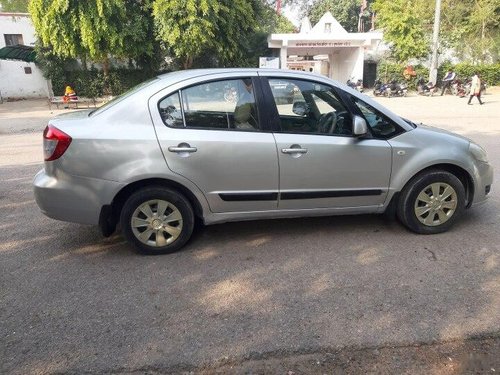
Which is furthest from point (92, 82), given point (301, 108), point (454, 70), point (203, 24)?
point (301, 108)

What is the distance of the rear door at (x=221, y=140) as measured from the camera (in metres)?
3.80

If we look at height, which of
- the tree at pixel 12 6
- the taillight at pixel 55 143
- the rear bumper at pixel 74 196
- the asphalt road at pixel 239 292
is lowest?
the asphalt road at pixel 239 292

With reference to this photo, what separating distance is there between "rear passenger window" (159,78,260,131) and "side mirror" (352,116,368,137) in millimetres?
878

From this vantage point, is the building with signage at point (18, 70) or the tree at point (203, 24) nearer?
the tree at point (203, 24)

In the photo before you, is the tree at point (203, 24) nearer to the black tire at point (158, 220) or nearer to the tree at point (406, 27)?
the tree at point (406, 27)

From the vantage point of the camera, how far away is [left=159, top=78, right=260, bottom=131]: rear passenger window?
12.7 ft

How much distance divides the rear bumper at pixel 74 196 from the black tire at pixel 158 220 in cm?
Answer: 21

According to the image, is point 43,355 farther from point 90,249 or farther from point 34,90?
point 34,90

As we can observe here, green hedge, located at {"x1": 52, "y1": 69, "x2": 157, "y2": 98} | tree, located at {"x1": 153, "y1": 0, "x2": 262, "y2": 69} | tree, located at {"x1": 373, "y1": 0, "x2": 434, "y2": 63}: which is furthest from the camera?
tree, located at {"x1": 373, "y1": 0, "x2": 434, "y2": 63}

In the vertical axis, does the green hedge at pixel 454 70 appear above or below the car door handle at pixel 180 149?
above

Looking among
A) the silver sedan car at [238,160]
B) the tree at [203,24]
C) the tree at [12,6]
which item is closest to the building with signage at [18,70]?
the tree at [203,24]

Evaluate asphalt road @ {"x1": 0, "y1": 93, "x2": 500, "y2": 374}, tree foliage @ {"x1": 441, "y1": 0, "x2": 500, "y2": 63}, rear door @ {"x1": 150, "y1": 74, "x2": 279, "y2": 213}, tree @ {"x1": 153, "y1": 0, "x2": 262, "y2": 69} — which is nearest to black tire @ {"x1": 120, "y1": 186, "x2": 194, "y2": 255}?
asphalt road @ {"x1": 0, "y1": 93, "x2": 500, "y2": 374}

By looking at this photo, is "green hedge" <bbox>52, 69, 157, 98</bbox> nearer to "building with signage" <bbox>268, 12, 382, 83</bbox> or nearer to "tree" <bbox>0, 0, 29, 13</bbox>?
"building with signage" <bbox>268, 12, 382, 83</bbox>

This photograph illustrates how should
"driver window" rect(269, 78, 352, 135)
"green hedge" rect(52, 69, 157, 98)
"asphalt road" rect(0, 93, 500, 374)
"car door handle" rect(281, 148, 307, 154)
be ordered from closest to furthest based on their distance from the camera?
1. "asphalt road" rect(0, 93, 500, 374)
2. "car door handle" rect(281, 148, 307, 154)
3. "driver window" rect(269, 78, 352, 135)
4. "green hedge" rect(52, 69, 157, 98)
